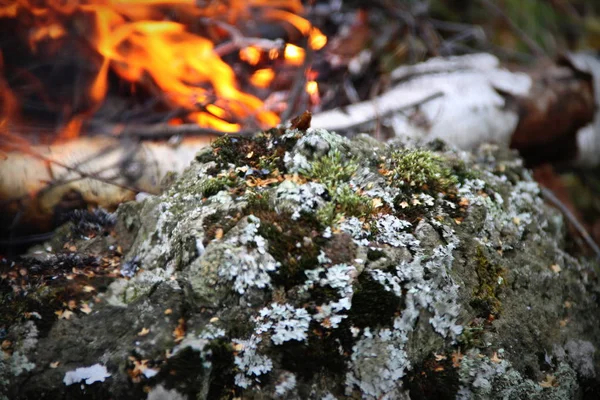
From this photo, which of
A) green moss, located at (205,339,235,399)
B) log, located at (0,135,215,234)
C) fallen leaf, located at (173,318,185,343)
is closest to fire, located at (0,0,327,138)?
log, located at (0,135,215,234)

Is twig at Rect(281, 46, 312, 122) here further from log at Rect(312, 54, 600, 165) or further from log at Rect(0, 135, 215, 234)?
log at Rect(0, 135, 215, 234)

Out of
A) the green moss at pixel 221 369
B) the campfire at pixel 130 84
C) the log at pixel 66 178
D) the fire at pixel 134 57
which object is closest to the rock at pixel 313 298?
the green moss at pixel 221 369

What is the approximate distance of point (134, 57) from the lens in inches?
152

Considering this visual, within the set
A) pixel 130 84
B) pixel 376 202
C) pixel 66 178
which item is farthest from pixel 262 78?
pixel 376 202

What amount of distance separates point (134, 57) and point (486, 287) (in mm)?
3151

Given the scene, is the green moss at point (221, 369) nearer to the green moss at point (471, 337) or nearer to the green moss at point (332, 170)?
the green moss at point (332, 170)

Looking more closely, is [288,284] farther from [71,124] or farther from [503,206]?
[71,124]

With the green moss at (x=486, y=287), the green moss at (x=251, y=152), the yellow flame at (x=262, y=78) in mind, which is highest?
the green moss at (x=251, y=152)

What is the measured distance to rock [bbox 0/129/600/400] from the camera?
5.42 feet

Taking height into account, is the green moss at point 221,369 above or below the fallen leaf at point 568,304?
above

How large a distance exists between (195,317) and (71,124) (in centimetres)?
254

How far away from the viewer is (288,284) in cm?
176

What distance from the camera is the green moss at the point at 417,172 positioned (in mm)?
2086

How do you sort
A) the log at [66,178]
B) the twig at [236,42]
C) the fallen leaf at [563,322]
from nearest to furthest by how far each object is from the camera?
the fallen leaf at [563,322] → the log at [66,178] → the twig at [236,42]
